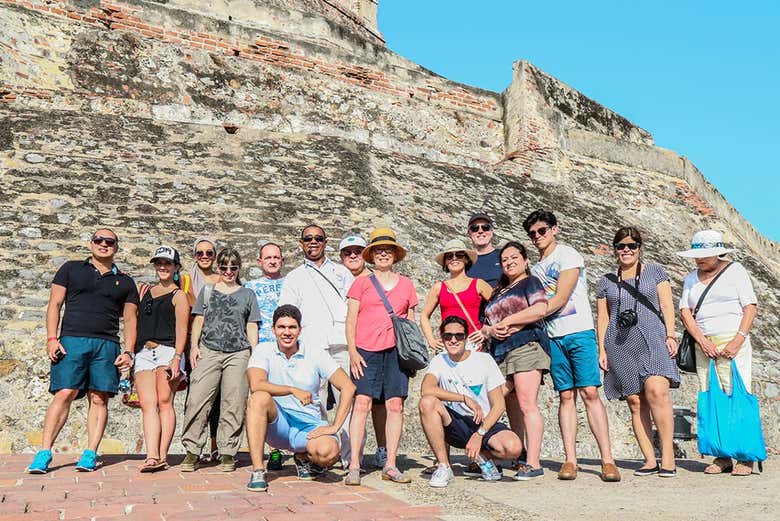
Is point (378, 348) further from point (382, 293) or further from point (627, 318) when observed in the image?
point (627, 318)

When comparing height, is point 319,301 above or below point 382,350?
above

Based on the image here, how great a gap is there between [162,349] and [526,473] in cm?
260

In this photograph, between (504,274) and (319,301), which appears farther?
(319,301)

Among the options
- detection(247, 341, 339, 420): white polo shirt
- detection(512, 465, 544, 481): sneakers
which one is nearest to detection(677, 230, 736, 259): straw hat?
detection(512, 465, 544, 481): sneakers

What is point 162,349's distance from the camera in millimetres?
5004

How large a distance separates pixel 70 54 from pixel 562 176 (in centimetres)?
845

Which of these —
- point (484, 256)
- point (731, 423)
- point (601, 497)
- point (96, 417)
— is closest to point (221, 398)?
point (96, 417)

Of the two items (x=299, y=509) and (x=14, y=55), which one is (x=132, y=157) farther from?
(x=299, y=509)

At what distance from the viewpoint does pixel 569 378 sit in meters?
4.84

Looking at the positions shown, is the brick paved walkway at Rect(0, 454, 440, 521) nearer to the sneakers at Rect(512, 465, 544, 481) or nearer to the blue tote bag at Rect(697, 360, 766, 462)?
the sneakers at Rect(512, 465, 544, 481)

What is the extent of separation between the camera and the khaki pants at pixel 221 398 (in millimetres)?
4820

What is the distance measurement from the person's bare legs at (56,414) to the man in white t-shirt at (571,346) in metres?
3.26

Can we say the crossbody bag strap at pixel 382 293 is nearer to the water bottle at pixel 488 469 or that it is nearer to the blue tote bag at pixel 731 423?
the water bottle at pixel 488 469

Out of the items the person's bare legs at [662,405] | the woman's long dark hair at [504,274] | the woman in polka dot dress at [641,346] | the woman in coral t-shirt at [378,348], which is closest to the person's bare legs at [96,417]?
the woman in coral t-shirt at [378,348]
